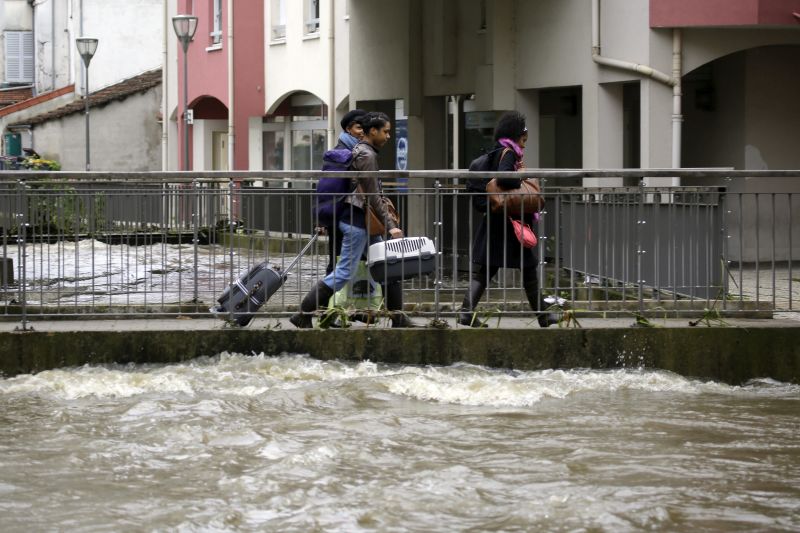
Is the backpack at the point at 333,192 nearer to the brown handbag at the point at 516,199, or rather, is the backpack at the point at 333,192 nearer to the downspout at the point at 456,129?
the brown handbag at the point at 516,199

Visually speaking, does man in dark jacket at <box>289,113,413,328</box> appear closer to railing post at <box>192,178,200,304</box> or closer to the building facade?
railing post at <box>192,178,200,304</box>

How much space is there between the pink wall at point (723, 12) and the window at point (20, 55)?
40.5 metres

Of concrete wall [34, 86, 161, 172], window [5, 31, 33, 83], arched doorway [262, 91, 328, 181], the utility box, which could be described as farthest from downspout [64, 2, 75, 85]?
arched doorway [262, 91, 328, 181]

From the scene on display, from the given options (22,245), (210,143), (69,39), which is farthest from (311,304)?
(69,39)

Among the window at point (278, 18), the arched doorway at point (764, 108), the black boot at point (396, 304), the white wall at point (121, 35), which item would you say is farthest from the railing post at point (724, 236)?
the white wall at point (121, 35)

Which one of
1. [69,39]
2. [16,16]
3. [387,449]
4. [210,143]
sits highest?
[16,16]

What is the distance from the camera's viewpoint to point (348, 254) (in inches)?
449

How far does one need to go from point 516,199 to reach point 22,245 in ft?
12.5

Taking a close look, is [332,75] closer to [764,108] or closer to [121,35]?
[764,108]

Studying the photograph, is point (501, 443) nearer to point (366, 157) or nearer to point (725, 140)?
point (366, 157)

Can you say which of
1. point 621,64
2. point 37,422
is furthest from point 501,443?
point 621,64

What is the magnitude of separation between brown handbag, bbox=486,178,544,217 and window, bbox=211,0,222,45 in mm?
27244

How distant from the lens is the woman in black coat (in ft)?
37.5

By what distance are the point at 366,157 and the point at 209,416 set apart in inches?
114
